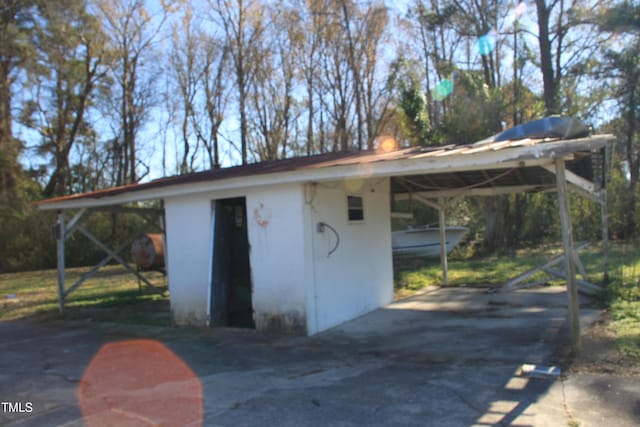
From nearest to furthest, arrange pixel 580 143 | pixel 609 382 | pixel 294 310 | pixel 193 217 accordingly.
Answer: pixel 609 382, pixel 580 143, pixel 294 310, pixel 193 217

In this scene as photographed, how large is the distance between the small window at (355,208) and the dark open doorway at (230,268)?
6.63 feet

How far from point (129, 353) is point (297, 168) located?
3576 mm

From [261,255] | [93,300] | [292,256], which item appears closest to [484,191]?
[292,256]

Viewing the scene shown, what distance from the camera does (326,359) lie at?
6.16m

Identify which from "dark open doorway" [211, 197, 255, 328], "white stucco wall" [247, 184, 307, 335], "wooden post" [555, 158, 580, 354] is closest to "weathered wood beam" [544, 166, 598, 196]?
"wooden post" [555, 158, 580, 354]

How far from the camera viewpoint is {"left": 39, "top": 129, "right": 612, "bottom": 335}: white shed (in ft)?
24.0

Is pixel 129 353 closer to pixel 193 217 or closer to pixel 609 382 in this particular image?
pixel 193 217

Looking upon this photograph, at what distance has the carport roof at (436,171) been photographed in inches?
216

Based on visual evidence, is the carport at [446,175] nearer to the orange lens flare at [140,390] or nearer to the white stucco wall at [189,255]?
the white stucco wall at [189,255]

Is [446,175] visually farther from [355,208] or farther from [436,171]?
[436,171]

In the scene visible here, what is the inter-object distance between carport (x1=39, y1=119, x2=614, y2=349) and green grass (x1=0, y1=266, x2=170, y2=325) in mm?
951

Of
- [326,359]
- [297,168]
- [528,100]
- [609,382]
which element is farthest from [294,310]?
[528,100]

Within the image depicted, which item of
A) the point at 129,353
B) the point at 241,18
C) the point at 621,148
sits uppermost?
the point at 241,18

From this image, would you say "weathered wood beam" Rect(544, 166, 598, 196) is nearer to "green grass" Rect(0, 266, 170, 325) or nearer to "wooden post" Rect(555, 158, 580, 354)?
"wooden post" Rect(555, 158, 580, 354)
